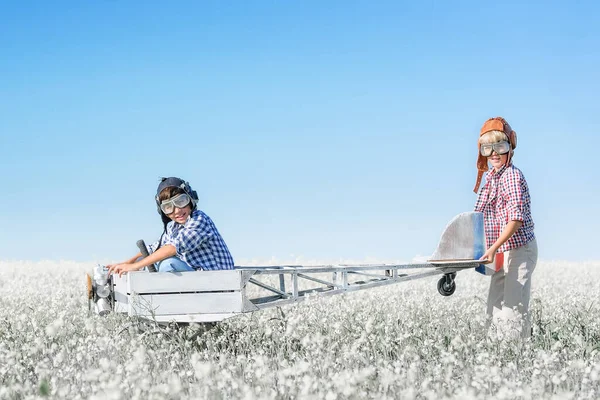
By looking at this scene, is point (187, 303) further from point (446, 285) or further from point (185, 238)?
point (446, 285)

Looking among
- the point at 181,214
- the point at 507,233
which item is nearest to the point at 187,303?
the point at 181,214

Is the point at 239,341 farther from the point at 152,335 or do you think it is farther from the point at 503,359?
the point at 503,359

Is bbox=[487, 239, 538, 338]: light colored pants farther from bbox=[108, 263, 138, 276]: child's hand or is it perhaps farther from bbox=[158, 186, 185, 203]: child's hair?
bbox=[108, 263, 138, 276]: child's hand

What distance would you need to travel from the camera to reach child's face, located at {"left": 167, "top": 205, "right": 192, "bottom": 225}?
737 cm

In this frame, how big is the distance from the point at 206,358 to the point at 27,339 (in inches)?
78.1

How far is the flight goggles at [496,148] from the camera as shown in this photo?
24.4ft

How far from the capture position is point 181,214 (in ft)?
24.2

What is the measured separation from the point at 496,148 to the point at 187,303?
3585 millimetres

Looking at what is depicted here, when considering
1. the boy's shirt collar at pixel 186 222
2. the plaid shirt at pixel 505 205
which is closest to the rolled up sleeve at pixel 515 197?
the plaid shirt at pixel 505 205

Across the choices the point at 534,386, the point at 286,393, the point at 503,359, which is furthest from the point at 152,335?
the point at 534,386

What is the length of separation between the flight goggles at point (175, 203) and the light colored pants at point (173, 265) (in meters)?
0.60

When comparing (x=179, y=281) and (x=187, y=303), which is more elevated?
(x=179, y=281)

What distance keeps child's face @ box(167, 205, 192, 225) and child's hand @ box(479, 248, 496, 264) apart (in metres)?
3.10

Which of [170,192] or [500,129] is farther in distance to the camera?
[500,129]
